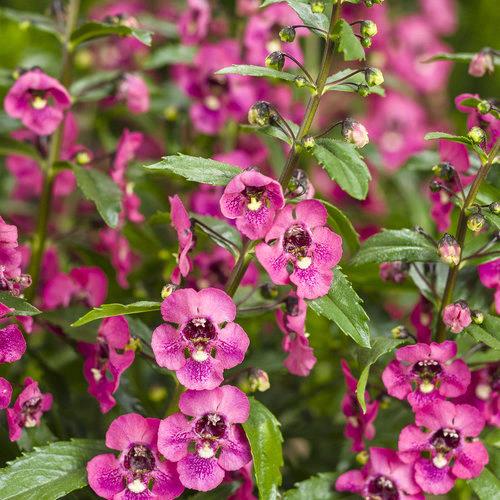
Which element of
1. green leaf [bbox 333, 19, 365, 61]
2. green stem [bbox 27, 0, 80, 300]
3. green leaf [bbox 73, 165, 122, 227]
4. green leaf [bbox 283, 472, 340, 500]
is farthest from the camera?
green stem [bbox 27, 0, 80, 300]

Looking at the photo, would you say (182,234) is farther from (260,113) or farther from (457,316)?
(457,316)

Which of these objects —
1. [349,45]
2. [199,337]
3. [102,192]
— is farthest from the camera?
[102,192]

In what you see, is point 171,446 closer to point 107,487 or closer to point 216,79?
point 107,487

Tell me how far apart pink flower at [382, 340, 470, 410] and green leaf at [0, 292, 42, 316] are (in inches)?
20.9

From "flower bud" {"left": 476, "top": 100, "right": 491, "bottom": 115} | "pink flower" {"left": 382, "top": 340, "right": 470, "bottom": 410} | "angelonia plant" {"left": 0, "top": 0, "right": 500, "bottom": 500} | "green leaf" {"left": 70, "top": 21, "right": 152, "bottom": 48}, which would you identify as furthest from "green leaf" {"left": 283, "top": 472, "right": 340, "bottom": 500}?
"green leaf" {"left": 70, "top": 21, "right": 152, "bottom": 48}

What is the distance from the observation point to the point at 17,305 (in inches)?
46.2

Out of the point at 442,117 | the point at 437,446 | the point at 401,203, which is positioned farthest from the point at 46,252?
the point at 442,117

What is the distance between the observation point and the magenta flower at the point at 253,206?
1147 mm

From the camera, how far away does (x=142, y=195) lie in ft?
7.27

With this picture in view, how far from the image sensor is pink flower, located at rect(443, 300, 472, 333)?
121cm

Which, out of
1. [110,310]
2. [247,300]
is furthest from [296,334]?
[110,310]

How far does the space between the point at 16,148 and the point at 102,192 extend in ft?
1.02

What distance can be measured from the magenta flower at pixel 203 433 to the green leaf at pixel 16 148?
79cm

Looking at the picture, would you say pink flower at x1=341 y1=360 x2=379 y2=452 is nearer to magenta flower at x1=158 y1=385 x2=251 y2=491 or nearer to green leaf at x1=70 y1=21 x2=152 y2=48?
magenta flower at x1=158 y1=385 x2=251 y2=491
